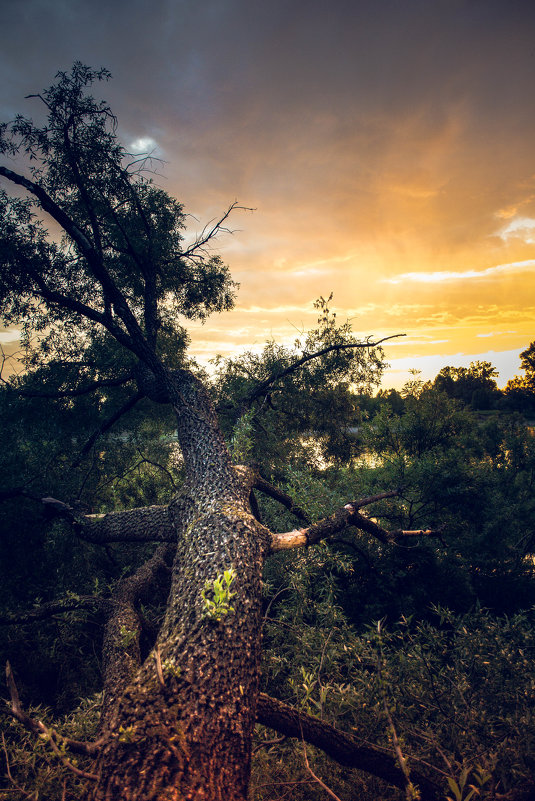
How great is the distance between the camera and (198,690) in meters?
2.34

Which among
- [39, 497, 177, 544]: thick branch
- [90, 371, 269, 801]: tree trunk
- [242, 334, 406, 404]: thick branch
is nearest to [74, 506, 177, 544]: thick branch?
[39, 497, 177, 544]: thick branch

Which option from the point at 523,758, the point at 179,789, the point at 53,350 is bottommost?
the point at 523,758

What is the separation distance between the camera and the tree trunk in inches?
75.5

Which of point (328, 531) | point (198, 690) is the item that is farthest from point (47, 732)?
point (328, 531)

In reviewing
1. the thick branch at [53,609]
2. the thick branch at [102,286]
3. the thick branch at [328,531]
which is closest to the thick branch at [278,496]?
the thick branch at [328,531]

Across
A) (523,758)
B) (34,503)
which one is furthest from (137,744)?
(34,503)

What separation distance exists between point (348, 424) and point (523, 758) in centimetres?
958

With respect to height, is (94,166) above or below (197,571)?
above

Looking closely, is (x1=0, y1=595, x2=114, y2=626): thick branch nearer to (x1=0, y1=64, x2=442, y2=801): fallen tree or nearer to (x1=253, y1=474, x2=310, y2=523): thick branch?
(x1=0, y1=64, x2=442, y2=801): fallen tree

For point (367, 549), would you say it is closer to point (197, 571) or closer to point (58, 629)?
point (197, 571)

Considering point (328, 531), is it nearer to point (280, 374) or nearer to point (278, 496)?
point (278, 496)

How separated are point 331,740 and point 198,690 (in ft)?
5.22

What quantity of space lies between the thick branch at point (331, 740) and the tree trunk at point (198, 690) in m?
0.57

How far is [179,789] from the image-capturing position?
6.08 ft
